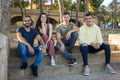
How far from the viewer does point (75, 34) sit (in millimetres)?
7066

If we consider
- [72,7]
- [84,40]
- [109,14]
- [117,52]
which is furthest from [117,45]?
[72,7]

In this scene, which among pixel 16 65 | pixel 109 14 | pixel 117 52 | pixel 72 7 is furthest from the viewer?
pixel 72 7

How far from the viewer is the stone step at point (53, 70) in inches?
243

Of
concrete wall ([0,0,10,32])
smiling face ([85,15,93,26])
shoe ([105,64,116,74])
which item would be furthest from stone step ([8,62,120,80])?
concrete wall ([0,0,10,32])

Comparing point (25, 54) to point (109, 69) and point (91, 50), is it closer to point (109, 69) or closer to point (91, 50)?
point (91, 50)

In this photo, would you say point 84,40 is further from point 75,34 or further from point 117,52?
point 117,52

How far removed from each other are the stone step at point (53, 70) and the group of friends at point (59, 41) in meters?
0.12

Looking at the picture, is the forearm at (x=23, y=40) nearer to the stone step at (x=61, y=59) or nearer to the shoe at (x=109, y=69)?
the stone step at (x=61, y=59)

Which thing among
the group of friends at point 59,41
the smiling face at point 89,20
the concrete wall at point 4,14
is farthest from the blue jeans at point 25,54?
the smiling face at point 89,20

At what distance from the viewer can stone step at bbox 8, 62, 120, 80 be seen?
6172 millimetres

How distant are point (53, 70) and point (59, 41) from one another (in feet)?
2.47

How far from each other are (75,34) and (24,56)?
1498mm

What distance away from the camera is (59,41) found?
272 inches

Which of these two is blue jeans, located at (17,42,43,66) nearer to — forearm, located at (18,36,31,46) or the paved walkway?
forearm, located at (18,36,31,46)
